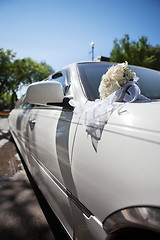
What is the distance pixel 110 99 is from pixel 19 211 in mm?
1785

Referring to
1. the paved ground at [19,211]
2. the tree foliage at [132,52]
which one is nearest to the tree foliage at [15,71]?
the tree foliage at [132,52]

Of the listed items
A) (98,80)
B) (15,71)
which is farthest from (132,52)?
(15,71)

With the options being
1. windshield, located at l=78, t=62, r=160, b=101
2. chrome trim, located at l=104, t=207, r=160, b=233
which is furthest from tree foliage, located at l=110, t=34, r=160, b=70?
chrome trim, located at l=104, t=207, r=160, b=233

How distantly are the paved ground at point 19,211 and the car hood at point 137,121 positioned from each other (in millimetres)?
1382

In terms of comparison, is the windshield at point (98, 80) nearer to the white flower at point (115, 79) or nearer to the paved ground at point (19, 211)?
the white flower at point (115, 79)

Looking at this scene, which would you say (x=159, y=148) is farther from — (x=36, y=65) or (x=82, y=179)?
(x=36, y=65)

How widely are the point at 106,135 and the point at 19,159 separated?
356 centimetres

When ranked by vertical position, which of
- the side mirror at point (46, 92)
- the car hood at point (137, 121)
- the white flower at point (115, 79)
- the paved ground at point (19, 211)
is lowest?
the paved ground at point (19, 211)

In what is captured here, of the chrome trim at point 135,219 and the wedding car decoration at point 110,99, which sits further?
the wedding car decoration at point 110,99

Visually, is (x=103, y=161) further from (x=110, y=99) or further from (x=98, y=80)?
(x=98, y=80)

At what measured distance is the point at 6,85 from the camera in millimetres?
28391

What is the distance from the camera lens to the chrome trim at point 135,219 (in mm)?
603

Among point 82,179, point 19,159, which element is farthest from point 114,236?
point 19,159

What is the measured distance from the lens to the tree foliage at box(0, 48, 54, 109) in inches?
850
